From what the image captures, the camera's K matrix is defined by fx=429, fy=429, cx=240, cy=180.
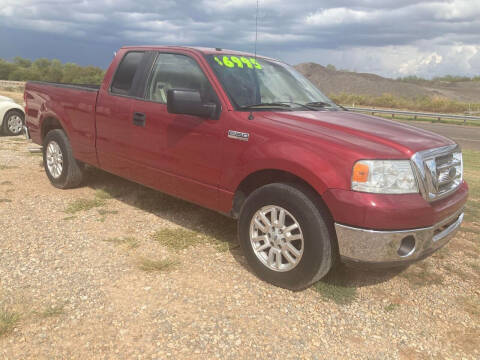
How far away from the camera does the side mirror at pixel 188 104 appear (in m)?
3.57

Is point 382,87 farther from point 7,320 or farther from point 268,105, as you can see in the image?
point 7,320

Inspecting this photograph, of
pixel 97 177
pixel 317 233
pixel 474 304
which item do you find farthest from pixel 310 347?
pixel 97 177

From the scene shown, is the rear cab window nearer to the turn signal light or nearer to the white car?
the turn signal light

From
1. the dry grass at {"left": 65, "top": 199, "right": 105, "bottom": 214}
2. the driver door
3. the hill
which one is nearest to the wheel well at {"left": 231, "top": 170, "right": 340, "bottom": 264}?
the driver door

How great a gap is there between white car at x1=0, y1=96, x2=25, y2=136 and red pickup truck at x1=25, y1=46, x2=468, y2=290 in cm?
707

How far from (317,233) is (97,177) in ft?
14.6

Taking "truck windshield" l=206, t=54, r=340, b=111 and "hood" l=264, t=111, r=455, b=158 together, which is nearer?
"hood" l=264, t=111, r=455, b=158

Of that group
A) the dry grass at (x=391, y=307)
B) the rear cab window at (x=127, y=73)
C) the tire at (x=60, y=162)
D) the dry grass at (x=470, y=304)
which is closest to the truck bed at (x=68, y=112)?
the tire at (x=60, y=162)

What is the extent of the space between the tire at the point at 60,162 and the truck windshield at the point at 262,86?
8.71 ft

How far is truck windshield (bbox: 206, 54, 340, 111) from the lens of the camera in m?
3.89

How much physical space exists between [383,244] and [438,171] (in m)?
0.78

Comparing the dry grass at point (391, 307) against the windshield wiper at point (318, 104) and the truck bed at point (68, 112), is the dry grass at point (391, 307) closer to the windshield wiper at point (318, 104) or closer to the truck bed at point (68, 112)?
the windshield wiper at point (318, 104)

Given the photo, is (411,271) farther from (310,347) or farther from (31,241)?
(31,241)

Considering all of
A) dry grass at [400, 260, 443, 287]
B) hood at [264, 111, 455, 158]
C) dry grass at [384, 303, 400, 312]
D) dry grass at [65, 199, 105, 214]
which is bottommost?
dry grass at [384, 303, 400, 312]
